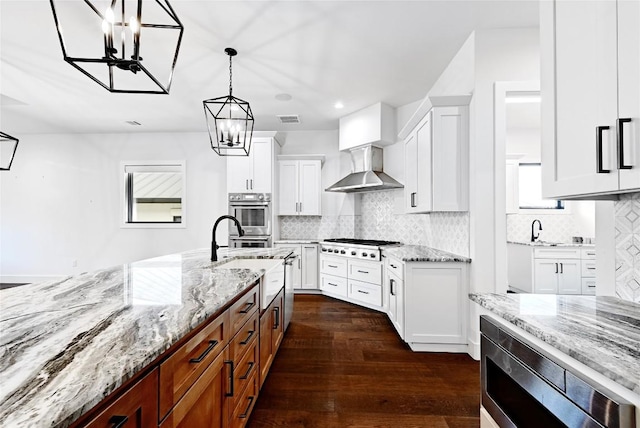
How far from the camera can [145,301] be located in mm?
1156

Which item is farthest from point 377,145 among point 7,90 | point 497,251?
point 7,90

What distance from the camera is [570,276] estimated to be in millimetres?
3924

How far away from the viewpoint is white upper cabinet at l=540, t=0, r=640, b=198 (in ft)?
2.91

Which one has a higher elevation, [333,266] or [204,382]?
[204,382]

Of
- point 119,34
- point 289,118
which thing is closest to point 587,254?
point 289,118

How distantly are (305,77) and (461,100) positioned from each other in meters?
1.76

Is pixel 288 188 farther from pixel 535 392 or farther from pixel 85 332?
pixel 535 392

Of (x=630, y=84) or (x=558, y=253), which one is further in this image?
(x=558, y=253)

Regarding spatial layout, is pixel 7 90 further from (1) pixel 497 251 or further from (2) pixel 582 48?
(1) pixel 497 251

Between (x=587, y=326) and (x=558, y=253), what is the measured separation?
378 centimetres

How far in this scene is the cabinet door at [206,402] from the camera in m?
0.92

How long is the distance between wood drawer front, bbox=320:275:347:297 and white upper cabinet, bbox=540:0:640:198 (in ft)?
11.4

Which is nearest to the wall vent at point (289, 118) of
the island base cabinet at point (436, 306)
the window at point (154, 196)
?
the window at point (154, 196)

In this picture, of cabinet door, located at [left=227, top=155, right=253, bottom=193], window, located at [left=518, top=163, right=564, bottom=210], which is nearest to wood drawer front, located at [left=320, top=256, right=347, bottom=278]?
cabinet door, located at [left=227, top=155, right=253, bottom=193]
